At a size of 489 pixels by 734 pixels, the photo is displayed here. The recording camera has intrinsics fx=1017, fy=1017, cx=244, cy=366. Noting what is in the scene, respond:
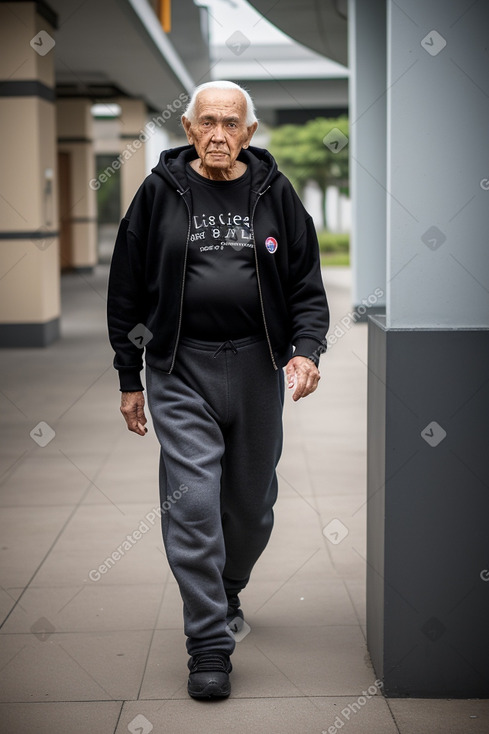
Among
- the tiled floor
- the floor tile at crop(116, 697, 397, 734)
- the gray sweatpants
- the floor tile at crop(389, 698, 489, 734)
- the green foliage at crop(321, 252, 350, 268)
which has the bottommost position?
the green foliage at crop(321, 252, 350, 268)

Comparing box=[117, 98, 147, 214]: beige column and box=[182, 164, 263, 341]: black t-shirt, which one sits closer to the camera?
box=[182, 164, 263, 341]: black t-shirt

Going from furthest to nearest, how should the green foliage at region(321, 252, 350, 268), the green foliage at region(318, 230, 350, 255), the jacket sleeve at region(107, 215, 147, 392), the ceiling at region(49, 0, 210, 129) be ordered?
the green foliage at region(318, 230, 350, 255), the green foliage at region(321, 252, 350, 268), the ceiling at region(49, 0, 210, 129), the jacket sleeve at region(107, 215, 147, 392)

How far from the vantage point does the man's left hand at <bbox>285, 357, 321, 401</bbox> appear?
3.16m

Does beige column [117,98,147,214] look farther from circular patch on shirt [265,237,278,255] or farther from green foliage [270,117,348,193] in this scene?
green foliage [270,117,348,193]

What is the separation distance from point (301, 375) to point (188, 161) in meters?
0.79

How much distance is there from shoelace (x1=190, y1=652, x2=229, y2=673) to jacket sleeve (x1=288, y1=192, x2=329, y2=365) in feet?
3.19

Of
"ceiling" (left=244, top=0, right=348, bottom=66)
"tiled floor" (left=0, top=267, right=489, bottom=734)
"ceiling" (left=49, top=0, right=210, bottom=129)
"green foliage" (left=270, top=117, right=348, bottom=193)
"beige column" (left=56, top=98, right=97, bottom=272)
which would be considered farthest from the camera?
"green foliage" (left=270, top=117, right=348, bottom=193)

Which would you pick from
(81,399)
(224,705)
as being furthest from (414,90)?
(81,399)

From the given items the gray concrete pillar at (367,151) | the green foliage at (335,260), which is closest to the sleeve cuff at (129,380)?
the gray concrete pillar at (367,151)

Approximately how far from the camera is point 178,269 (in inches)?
124

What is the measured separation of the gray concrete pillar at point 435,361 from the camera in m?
2.90

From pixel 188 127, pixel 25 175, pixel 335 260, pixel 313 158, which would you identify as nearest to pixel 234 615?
pixel 188 127

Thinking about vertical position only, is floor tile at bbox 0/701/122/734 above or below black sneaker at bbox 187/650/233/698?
below

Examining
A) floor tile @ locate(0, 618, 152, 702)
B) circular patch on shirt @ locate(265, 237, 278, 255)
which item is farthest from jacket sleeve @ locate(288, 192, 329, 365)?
floor tile @ locate(0, 618, 152, 702)
